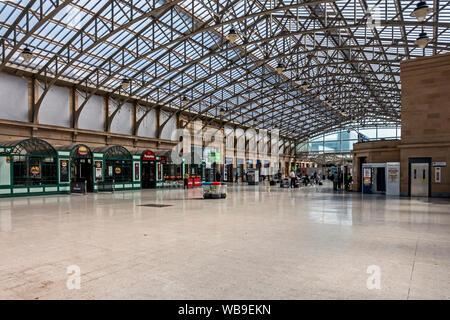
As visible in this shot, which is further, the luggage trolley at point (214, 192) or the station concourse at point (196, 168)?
the luggage trolley at point (214, 192)

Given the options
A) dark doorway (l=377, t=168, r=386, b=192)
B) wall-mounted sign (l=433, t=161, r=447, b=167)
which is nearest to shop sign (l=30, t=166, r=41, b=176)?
dark doorway (l=377, t=168, r=386, b=192)

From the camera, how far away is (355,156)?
24656mm

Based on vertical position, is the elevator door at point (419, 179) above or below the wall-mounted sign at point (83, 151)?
below

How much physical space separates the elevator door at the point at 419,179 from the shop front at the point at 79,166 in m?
21.4

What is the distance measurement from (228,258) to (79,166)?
22314 millimetres

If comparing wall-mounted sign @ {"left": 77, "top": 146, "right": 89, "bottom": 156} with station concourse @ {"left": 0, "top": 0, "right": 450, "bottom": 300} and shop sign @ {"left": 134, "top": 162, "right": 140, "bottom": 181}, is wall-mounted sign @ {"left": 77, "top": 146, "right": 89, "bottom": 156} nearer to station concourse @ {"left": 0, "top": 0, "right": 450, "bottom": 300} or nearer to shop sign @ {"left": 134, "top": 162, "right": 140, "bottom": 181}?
station concourse @ {"left": 0, "top": 0, "right": 450, "bottom": 300}

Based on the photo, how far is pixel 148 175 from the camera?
2984 cm

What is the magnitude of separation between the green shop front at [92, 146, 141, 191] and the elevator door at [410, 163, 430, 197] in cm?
2058

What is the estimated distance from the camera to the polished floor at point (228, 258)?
404cm

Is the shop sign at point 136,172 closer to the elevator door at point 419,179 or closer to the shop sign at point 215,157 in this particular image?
the shop sign at point 215,157

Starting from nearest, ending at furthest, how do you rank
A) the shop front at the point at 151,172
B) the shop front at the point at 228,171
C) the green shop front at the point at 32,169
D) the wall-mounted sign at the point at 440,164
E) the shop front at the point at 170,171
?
1. the wall-mounted sign at the point at 440,164
2. the green shop front at the point at 32,169
3. the shop front at the point at 151,172
4. the shop front at the point at 170,171
5. the shop front at the point at 228,171

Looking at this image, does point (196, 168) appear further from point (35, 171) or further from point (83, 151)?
point (35, 171)

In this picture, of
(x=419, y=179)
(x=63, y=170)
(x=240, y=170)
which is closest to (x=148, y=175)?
(x=63, y=170)

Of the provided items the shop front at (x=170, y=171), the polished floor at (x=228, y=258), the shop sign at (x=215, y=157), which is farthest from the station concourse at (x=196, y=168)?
the shop sign at (x=215, y=157)
